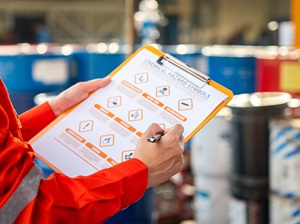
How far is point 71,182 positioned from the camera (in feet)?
5.67

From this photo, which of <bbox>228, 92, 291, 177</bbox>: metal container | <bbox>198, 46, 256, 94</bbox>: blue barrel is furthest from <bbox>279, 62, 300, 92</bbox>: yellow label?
<bbox>228, 92, 291, 177</bbox>: metal container

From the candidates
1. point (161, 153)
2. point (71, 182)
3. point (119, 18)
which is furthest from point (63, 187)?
point (119, 18)

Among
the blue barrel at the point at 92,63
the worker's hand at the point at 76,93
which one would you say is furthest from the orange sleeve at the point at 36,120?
the blue barrel at the point at 92,63

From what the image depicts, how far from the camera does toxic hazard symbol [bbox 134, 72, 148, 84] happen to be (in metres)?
2.12

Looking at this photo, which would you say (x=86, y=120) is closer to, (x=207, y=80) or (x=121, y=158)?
(x=121, y=158)

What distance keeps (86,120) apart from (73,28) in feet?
62.9

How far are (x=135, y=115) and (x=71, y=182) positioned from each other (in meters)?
0.41

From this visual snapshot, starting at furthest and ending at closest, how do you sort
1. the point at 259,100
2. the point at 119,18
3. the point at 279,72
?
the point at 119,18
the point at 279,72
the point at 259,100

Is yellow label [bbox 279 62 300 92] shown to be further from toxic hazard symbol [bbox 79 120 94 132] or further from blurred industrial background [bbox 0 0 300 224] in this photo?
toxic hazard symbol [bbox 79 120 94 132]

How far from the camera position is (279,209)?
125 inches

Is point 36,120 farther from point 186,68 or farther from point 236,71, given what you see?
point 236,71

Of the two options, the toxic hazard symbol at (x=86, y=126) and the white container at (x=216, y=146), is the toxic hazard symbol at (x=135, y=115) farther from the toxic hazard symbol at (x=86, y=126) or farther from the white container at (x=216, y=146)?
the white container at (x=216, y=146)

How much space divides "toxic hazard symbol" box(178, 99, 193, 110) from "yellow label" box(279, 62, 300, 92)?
3.23 meters

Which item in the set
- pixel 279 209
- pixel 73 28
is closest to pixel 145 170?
pixel 279 209
